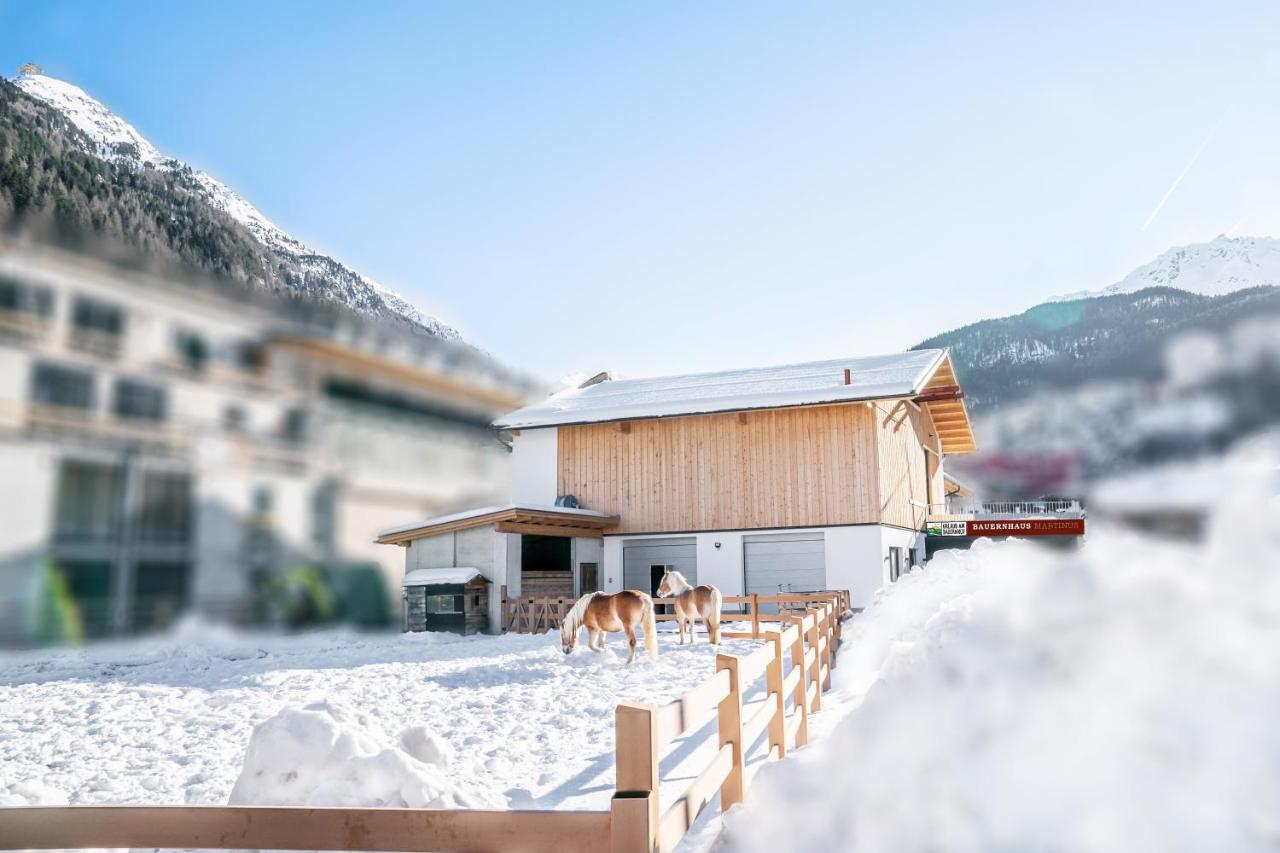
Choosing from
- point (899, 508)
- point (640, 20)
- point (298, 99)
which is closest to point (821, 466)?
point (899, 508)

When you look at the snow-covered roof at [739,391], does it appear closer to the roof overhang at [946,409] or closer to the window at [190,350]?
the roof overhang at [946,409]

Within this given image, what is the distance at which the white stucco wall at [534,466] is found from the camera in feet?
72.9

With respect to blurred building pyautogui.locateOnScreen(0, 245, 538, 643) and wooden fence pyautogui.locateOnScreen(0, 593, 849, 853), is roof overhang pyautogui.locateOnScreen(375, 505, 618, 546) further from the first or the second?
wooden fence pyautogui.locateOnScreen(0, 593, 849, 853)

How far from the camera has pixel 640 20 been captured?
738cm

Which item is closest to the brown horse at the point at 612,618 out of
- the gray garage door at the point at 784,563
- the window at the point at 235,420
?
the window at the point at 235,420

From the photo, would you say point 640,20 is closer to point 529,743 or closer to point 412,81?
point 412,81

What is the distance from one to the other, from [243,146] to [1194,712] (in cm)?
345

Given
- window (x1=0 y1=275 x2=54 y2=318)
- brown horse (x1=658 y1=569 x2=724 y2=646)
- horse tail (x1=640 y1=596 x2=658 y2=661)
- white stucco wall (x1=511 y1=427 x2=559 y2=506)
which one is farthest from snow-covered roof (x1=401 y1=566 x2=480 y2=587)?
window (x1=0 y1=275 x2=54 y2=318)

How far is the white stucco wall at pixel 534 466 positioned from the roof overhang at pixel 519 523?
5.44ft

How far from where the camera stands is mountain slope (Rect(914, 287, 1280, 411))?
5.03 feet

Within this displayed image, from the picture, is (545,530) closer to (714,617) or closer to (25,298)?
(714,617)

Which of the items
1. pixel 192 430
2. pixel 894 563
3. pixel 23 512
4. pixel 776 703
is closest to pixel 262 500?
pixel 192 430

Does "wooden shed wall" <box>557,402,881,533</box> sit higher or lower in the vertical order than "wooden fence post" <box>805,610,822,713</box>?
higher

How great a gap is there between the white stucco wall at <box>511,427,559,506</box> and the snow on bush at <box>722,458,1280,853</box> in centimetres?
2003
